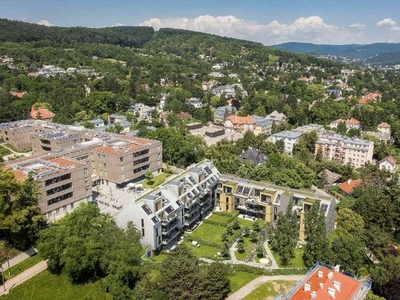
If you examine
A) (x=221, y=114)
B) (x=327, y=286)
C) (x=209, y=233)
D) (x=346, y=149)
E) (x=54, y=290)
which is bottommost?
(x=54, y=290)

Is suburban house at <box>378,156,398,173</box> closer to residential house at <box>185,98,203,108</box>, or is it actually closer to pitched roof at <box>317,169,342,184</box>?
pitched roof at <box>317,169,342,184</box>

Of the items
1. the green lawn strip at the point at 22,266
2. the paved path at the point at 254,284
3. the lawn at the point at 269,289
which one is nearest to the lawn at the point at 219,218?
the paved path at the point at 254,284

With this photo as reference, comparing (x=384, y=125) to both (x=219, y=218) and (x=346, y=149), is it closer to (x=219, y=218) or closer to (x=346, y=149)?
(x=346, y=149)

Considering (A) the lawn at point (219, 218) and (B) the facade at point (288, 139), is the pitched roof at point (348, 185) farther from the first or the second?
(A) the lawn at point (219, 218)

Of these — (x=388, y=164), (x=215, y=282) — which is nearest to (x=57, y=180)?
(x=215, y=282)

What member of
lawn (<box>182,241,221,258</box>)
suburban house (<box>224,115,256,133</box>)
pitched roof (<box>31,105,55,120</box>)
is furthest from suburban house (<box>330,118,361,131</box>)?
pitched roof (<box>31,105,55,120</box>)

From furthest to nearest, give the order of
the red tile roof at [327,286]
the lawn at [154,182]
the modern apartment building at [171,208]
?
the lawn at [154,182] → the modern apartment building at [171,208] → the red tile roof at [327,286]

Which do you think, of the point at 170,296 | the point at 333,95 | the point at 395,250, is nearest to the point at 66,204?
the point at 170,296

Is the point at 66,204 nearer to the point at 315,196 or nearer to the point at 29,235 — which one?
the point at 29,235
